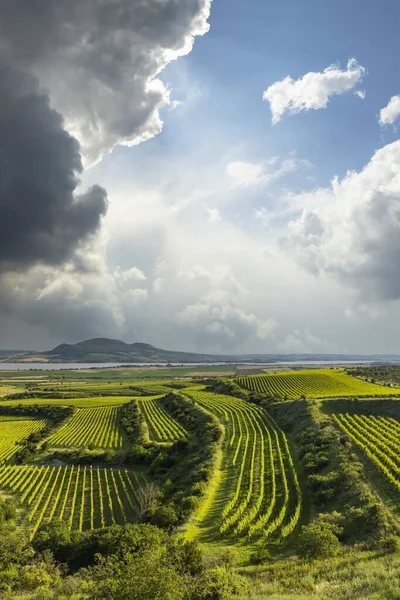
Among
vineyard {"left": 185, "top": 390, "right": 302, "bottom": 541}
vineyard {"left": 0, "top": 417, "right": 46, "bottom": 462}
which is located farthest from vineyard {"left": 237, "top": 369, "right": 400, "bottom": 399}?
vineyard {"left": 0, "top": 417, "right": 46, "bottom": 462}

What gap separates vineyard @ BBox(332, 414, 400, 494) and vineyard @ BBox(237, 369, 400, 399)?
104ft

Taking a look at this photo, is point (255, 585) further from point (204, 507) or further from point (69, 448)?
point (69, 448)

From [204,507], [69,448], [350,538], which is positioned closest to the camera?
[350,538]

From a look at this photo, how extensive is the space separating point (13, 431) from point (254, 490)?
109127 millimetres

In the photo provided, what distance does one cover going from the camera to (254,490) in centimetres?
4825

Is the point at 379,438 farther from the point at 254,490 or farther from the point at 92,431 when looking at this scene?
the point at 92,431

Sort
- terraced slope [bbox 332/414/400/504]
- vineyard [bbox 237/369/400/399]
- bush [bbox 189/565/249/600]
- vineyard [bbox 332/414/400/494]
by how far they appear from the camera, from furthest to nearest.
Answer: vineyard [bbox 237/369/400/399]
vineyard [bbox 332/414/400/494]
terraced slope [bbox 332/414/400/504]
bush [bbox 189/565/249/600]

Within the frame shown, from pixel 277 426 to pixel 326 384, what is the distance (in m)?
57.7

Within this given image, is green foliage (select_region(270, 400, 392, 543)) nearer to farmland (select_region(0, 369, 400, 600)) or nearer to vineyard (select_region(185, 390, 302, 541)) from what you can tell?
farmland (select_region(0, 369, 400, 600))

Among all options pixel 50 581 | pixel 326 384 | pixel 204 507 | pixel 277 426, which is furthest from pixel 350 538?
pixel 326 384

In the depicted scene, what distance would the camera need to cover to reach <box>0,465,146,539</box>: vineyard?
57.4 m

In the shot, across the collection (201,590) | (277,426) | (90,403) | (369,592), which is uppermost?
(369,592)

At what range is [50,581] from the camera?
32812mm

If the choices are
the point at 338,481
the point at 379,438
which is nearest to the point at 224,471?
the point at 338,481
